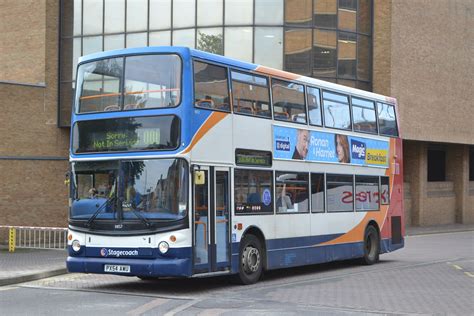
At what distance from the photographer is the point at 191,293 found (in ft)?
42.0

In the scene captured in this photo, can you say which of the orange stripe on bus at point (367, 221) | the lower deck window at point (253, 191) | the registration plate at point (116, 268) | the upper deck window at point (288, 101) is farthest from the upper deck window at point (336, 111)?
the registration plate at point (116, 268)

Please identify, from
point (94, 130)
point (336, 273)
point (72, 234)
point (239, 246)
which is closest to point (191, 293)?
point (239, 246)

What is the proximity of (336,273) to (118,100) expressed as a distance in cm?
641

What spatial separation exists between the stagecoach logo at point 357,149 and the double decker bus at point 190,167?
1.48m

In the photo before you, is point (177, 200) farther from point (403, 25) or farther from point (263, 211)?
point (403, 25)

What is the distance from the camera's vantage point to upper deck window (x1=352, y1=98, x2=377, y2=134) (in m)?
17.6

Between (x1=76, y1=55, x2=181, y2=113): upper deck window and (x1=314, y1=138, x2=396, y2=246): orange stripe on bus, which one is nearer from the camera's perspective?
(x1=76, y1=55, x2=181, y2=113): upper deck window

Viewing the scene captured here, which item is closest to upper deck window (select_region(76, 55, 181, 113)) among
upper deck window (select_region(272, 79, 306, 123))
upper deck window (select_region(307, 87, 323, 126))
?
upper deck window (select_region(272, 79, 306, 123))

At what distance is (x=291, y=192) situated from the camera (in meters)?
15.3

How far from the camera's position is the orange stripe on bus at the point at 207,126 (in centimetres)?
1250

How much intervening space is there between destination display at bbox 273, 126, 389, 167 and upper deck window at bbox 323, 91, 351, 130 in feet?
0.85

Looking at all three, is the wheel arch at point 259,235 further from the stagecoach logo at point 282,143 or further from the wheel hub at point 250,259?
the stagecoach logo at point 282,143

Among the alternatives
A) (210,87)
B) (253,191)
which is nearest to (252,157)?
(253,191)

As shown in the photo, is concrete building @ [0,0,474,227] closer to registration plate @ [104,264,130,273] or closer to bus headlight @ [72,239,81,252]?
bus headlight @ [72,239,81,252]
